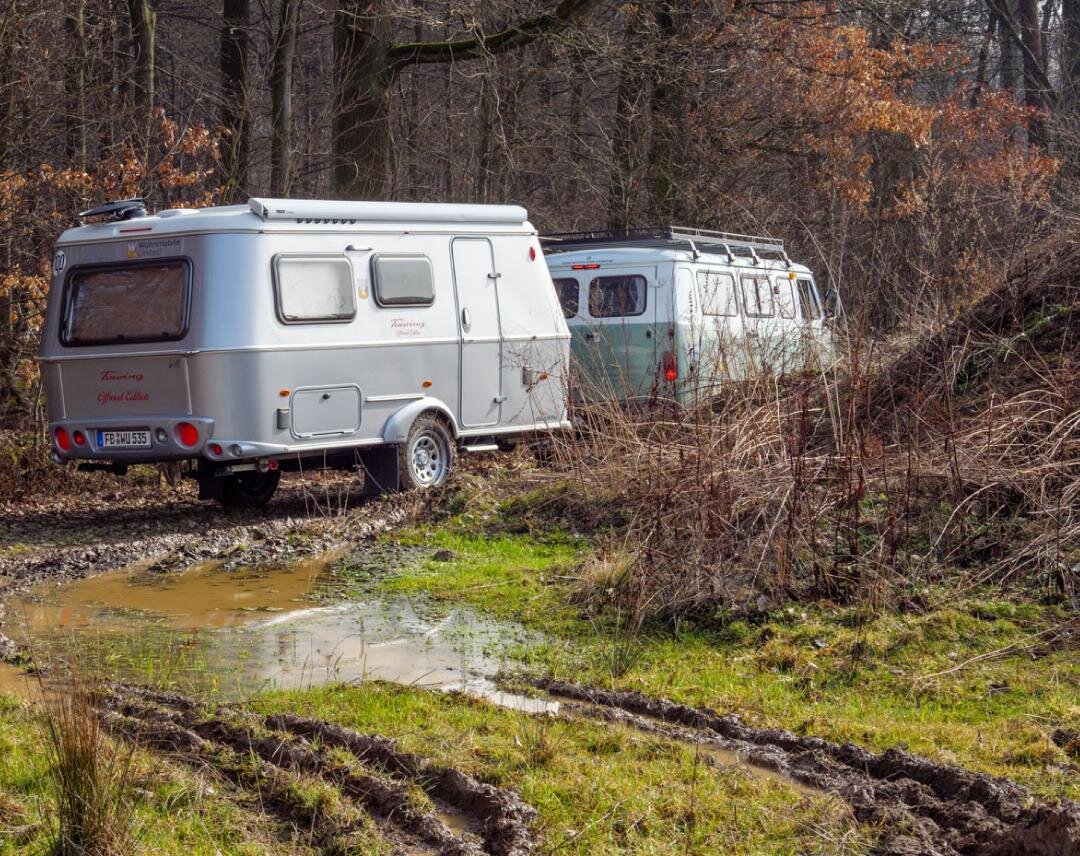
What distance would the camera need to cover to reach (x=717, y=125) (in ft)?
72.2

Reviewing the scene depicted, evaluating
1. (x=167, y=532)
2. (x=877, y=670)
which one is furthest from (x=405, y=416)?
(x=877, y=670)

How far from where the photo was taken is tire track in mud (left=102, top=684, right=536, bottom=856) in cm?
424

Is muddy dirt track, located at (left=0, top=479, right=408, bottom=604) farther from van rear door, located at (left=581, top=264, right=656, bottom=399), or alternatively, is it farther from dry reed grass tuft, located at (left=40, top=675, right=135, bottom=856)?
dry reed grass tuft, located at (left=40, top=675, right=135, bottom=856)

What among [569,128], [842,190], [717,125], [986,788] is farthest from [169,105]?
[986,788]

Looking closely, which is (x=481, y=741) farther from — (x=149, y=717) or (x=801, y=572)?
(x=801, y=572)

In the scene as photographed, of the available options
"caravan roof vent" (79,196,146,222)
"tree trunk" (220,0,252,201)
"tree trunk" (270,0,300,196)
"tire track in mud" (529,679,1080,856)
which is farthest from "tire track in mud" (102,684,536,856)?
"tree trunk" (270,0,300,196)

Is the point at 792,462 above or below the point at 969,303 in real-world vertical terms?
below

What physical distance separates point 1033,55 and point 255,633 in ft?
93.2

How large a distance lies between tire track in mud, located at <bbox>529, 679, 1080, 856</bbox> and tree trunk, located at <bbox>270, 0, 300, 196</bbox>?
13.6m

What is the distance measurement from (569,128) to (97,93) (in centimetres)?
986

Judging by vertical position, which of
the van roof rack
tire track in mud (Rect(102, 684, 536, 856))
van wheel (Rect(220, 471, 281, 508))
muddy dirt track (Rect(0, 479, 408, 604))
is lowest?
tire track in mud (Rect(102, 684, 536, 856))

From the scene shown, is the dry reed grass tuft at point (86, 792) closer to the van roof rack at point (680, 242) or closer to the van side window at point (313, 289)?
the van side window at point (313, 289)

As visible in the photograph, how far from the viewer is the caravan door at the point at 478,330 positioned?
1293 cm

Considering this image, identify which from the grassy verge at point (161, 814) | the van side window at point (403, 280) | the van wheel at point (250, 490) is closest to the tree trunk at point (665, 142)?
the van side window at point (403, 280)
